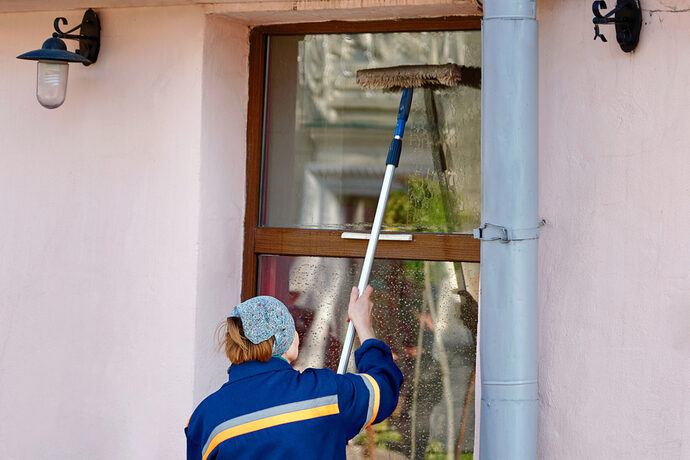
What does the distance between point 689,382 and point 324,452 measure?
106 centimetres

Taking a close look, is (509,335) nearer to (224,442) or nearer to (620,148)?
(620,148)

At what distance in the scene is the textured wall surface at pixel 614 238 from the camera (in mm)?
2676

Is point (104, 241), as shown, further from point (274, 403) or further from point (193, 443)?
point (274, 403)

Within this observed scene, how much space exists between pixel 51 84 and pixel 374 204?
139 centimetres

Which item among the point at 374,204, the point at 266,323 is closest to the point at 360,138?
the point at 374,204

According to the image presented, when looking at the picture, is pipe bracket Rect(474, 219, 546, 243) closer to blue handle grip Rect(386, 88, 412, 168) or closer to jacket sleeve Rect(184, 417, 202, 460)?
blue handle grip Rect(386, 88, 412, 168)

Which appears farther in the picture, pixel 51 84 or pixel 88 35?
pixel 88 35

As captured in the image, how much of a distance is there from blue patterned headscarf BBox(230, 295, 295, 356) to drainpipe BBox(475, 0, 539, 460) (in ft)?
2.01

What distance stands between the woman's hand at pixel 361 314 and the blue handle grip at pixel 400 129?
53cm

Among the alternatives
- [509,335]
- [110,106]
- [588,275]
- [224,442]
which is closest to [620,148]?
[588,275]

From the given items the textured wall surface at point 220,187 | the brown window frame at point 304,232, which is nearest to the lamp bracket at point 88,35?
the textured wall surface at point 220,187

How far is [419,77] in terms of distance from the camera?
3.49 meters

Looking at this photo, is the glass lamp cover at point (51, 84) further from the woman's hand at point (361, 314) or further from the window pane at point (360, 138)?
the woman's hand at point (361, 314)

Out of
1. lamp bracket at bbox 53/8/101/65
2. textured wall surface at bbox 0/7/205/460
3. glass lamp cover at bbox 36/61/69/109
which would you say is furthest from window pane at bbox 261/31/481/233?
glass lamp cover at bbox 36/61/69/109
